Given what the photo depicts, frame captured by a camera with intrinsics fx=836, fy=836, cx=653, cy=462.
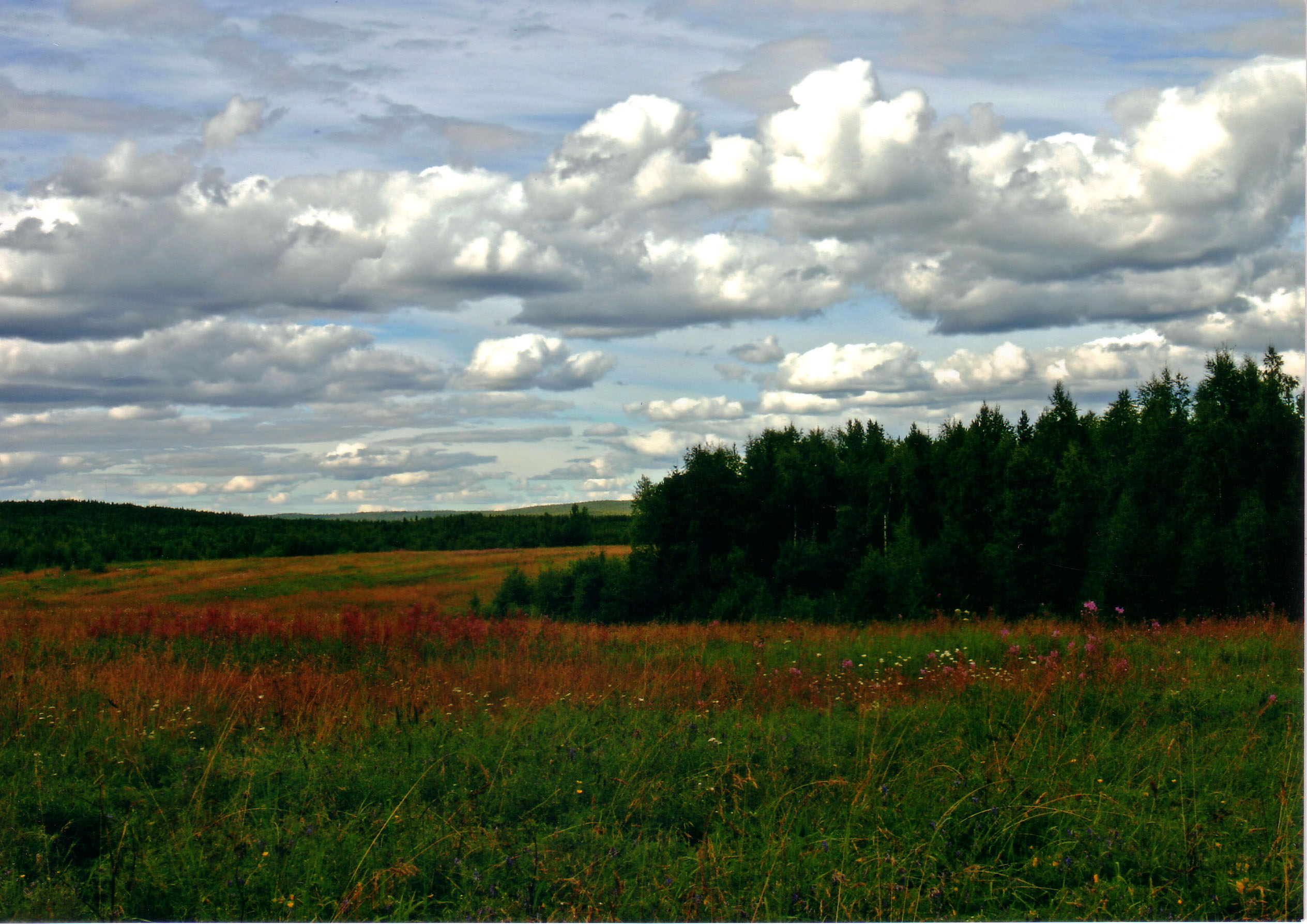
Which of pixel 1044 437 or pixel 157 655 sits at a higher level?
pixel 1044 437

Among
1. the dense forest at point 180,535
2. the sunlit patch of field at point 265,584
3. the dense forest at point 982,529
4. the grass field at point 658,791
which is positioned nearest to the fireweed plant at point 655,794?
the grass field at point 658,791

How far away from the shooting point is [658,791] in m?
5.00

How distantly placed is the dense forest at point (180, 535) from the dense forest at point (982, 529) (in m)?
7.32

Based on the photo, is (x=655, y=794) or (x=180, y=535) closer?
(x=655, y=794)

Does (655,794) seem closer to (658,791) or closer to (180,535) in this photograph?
(658,791)

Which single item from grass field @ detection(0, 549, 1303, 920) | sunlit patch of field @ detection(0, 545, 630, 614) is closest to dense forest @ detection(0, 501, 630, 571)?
sunlit patch of field @ detection(0, 545, 630, 614)

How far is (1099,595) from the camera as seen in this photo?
33.0 meters

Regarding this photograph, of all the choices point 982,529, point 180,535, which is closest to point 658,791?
point 180,535

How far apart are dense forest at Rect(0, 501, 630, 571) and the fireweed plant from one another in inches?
399

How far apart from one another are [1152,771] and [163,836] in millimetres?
5999

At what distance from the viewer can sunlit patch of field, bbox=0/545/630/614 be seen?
1507cm

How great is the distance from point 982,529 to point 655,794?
3944 cm

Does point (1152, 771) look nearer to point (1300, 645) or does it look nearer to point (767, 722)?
point (767, 722)

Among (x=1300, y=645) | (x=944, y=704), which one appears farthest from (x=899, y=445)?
(x=944, y=704)
